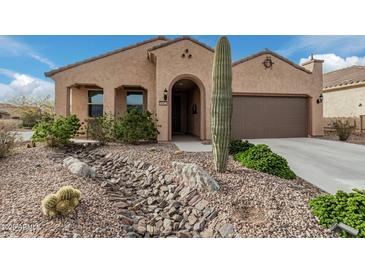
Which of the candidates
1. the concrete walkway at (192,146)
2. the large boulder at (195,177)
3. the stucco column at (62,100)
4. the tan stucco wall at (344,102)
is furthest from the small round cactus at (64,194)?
the tan stucco wall at (344,102)

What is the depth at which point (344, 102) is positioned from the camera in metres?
16.9

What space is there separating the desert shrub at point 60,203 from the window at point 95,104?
31.2ft

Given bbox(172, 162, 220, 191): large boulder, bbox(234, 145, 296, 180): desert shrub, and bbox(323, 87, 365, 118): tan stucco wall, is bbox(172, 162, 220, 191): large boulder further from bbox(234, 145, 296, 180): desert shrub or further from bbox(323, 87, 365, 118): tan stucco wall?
bbox(323, 87, 365, 118): tan stucco wall

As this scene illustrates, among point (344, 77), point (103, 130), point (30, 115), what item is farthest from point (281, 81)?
point (30, 115)

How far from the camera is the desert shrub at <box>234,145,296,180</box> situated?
579 centimetres

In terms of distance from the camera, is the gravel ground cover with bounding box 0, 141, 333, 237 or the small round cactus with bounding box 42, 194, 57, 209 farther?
the small round cactus with bounding box 42, 194, 57, 209

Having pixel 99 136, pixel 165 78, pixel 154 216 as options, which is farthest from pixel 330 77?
pixel 154 216

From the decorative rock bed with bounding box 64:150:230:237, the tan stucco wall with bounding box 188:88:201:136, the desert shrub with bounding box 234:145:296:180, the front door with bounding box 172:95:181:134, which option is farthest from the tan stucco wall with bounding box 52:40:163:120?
the desert shrub with bounding box 234:145:296:180

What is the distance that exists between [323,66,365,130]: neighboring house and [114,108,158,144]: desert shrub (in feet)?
46.0

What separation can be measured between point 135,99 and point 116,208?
9.36 m

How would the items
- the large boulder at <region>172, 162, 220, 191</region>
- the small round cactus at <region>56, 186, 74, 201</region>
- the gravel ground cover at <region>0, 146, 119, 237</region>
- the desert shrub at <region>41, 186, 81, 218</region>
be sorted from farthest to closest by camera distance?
1. the large boulder at <region>172, 162, 220, 191</region>
2. the small round cactus at <region>56, 186, 74, 201</region>
3. the desert shrub at <region>41, 186, 81, 218</region>
4. the gravel ground cover at <region>0, 146, 119, 237</region>

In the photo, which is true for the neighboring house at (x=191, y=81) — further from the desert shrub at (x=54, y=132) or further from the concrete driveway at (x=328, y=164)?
the concrete driveway at (x=328, y=164)
